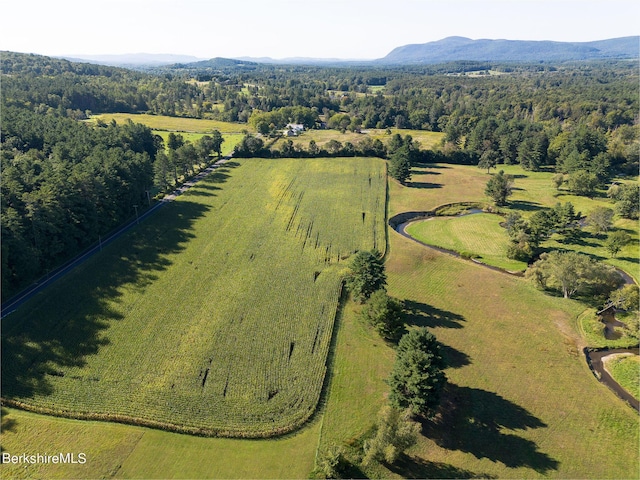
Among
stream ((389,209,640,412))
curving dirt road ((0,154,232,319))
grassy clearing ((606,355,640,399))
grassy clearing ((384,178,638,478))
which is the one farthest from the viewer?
curving dirt road ((0,154,232,319))

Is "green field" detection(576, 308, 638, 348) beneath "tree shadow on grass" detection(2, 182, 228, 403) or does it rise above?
beneath

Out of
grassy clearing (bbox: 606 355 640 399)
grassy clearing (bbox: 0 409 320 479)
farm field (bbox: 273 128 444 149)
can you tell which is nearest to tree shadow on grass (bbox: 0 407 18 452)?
grassy clearing (bbox: 0 409 320 479)

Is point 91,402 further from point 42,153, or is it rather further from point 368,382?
point 42,153

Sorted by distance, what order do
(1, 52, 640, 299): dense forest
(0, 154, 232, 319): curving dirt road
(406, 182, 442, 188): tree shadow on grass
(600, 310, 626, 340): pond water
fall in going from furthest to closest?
(406, 182, 442, 188): tree shadow on grass
(1, 52, 640, 299): dense forest
(0, 154, 232, 319): curving dirt road
(600, 310, 626, 340): pond water

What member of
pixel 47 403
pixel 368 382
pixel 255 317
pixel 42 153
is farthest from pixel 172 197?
pixel 368 382

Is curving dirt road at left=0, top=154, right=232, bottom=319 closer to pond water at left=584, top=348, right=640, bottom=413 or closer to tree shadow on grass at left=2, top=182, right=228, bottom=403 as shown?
tree shadow on grass at left=2, top=182, right=228, bottom=403

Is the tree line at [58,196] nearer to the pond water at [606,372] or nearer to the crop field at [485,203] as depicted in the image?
the crop field at [485,203]

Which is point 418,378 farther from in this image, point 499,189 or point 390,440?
point 499,189
